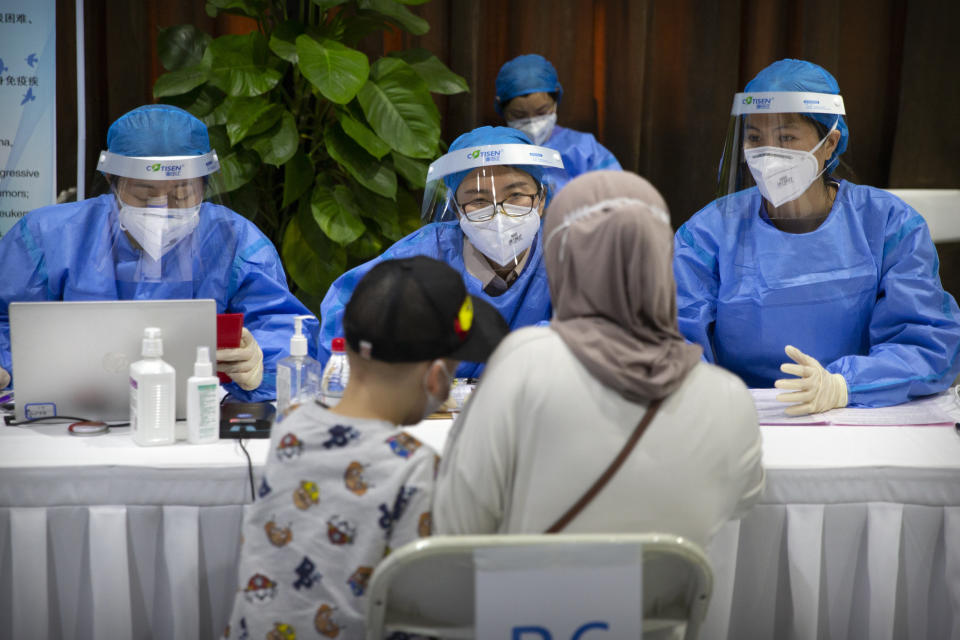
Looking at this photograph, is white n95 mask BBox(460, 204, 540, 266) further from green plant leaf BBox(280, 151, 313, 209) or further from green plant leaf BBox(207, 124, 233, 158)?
green plant leaf BBox(207, 124, 233, 158)

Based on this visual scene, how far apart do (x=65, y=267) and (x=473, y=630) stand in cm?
161

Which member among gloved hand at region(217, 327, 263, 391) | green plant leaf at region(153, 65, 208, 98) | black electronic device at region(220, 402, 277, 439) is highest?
green plant leaf at region(153, 65, 208, 98)

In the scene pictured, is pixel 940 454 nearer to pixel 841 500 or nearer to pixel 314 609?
pixel 841 500

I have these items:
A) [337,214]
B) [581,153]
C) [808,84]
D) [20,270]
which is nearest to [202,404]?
[20,270]

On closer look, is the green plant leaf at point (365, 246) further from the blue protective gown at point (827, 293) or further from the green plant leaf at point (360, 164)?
the blue protective gown at point (827, 293)

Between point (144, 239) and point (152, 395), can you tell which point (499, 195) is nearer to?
point (144, 239)

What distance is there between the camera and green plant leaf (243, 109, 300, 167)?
343cm

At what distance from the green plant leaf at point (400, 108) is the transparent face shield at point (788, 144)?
149 cm

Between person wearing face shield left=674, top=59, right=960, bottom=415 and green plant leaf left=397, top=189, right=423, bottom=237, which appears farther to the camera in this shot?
green plant leaf left=397, top=189, right=423, bottom=237

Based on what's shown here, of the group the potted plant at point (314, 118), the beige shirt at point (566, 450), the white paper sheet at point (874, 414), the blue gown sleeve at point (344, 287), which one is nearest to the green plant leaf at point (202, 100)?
the potted plant at point (314, 118)

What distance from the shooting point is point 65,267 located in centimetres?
226

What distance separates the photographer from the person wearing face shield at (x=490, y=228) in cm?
228

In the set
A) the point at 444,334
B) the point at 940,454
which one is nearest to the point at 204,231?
the point at 444,334

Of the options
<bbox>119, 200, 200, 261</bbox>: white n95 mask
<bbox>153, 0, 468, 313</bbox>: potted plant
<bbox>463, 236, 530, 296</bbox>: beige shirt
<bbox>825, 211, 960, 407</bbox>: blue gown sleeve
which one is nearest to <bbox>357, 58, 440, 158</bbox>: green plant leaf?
<bbox>153, 0, 468, 313</bbox>: potted plant
